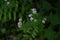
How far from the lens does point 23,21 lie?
2.59m

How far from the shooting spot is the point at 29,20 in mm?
2529

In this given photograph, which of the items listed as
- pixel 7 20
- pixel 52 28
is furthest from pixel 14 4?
pixel 52 28

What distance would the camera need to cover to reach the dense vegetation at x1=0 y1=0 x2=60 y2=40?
2426mm

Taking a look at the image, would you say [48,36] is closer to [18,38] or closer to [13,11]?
[18,38]

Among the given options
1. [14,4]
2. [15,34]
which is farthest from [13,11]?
[15,34]

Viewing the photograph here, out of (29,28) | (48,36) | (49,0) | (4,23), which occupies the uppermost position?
(49,0)

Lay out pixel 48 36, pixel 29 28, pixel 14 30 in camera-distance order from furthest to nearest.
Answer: pixel 14 30 < pixel 29 28 < pixel 48 36

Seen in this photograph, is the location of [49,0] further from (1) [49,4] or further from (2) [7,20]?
(2) [7,20]

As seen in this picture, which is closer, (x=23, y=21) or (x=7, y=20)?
A: (x=23, y=21)

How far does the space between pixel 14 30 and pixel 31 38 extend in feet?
1.33

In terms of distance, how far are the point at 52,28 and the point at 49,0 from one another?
18.8 inches

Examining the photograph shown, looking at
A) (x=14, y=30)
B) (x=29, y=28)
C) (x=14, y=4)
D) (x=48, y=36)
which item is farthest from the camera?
(x=14, y=30)

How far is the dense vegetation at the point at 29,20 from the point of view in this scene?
2.43 meters

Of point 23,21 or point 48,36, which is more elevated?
point 23,21
